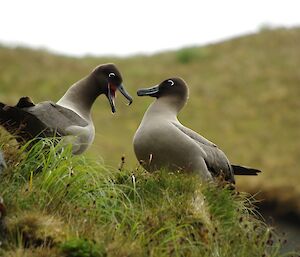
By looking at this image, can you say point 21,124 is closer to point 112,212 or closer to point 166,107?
point 112,212

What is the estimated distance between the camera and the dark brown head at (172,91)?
8.54 metres

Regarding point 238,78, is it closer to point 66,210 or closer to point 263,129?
point 263,129

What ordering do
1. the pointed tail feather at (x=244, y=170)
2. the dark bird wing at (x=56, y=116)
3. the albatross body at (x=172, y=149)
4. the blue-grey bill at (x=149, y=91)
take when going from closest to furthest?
1. the dark bird wing at (x=56, y=116)
2. the albatross body at (x=172, y=149)
3. the blue-grey bill at (x=149, y=91)
4. the pointed tail feather at (x=244, y=170)

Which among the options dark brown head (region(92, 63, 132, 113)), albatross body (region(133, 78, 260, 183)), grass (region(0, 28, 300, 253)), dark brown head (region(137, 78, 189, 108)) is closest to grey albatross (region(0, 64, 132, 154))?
dark brown head (region(92, 63, 132, 113))

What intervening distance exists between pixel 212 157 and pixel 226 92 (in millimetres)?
20008

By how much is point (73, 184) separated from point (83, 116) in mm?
1187

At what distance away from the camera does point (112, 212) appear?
6.93 m

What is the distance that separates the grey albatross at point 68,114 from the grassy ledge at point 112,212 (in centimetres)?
21

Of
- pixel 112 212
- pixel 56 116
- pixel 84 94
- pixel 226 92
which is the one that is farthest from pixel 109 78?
pixel 226 92

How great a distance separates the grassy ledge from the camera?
626 centimetres

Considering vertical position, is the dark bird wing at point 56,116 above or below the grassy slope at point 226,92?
above

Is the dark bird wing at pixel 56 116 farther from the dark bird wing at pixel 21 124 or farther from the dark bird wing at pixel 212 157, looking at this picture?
the dark bird wing at pixel 212 157

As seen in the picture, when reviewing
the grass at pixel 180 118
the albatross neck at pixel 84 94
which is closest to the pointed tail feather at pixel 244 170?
the grass at pixel 180 118

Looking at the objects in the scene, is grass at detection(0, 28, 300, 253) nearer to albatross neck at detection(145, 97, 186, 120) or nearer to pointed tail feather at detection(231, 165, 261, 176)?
albatross neck at detection(145, 97, 186, 120)
